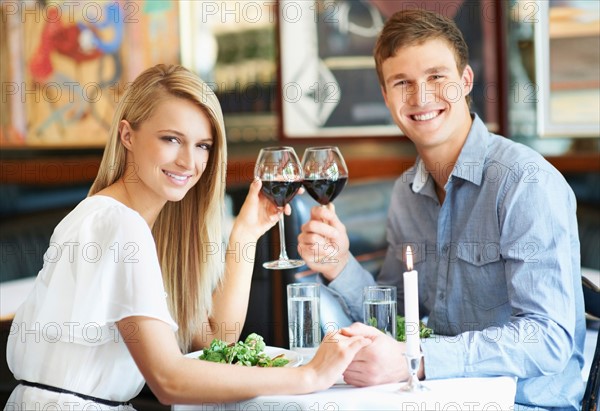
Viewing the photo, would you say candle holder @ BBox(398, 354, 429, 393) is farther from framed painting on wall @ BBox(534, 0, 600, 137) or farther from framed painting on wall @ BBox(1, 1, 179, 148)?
framed painting on wall @ BBox(1, 1, 179, 148)

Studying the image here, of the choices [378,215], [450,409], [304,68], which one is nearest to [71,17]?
[304,68]

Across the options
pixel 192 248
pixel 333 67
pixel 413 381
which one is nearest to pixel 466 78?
pixel 192 248

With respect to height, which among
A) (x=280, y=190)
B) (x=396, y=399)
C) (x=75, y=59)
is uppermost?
(x=75, y=59)

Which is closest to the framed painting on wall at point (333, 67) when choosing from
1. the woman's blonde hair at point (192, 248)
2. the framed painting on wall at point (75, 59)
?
the framed painting on wall at point (75, 59)

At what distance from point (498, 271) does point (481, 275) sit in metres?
0.06

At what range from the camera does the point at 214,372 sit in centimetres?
179

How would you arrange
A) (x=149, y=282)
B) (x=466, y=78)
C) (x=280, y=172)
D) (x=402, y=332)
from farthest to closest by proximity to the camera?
(x=466, y=78), (x=280, y=172), (x=402, y=332), (x=149, y=282)

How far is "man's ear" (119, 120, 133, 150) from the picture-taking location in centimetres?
211

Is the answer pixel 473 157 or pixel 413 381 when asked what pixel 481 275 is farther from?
pixel 413 381

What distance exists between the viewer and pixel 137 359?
1814 millimetres

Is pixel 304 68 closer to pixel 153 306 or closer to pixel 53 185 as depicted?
pixel 53 185

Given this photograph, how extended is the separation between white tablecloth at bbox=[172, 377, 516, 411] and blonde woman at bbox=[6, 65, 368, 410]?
3 cm

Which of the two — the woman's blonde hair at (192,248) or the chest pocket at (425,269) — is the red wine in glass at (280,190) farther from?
the chest pocket at (425,269)

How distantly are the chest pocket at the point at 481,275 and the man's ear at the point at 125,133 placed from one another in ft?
2.98
